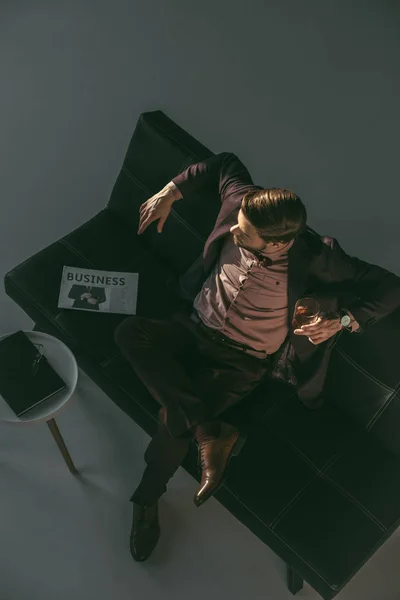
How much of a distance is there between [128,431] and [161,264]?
711 mm

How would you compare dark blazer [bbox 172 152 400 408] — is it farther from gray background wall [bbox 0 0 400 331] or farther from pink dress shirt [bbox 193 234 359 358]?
gray background wall [bbox 0 0 400 331]

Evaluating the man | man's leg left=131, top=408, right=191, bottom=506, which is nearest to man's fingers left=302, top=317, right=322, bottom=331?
the man

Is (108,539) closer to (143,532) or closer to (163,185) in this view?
(143,532)

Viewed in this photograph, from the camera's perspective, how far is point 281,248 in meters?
2.41

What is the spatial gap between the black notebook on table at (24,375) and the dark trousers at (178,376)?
28 centimetres

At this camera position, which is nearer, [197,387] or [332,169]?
[197,387]

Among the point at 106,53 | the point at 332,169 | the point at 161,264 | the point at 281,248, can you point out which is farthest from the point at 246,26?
the point at 281,248

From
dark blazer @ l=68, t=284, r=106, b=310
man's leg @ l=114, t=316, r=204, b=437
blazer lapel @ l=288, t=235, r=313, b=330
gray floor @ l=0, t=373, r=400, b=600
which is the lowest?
gray floor @ l=0, t=373, r=400, b=600

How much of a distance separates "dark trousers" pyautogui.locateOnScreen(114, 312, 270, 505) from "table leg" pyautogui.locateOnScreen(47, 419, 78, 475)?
1.08 feet

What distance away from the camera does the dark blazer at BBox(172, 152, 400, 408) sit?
245 cm

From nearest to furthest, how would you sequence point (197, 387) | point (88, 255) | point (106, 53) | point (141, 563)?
point (197, 387) < point (141, 563) < point (88, 255) < point (106, 53)

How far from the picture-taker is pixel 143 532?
8.96 feet

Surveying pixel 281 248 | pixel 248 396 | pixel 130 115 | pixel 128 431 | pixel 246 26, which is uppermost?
pixel 246 26

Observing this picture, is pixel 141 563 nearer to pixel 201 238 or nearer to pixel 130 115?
pixel 201 238
